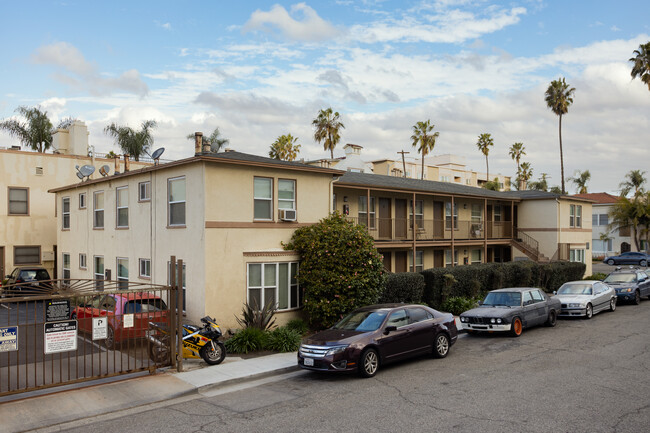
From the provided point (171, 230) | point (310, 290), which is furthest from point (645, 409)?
point (171, 230)

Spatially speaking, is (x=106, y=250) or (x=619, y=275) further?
(x=619, y=275)

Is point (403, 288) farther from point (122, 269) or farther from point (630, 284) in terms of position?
point (630, 284)

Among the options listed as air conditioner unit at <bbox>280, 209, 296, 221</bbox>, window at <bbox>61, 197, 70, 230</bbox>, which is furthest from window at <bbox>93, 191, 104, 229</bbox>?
air conditioner unit at <bbox>280, 209, 296, 221</bbox>

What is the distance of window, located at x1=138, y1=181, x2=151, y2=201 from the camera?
1896cm

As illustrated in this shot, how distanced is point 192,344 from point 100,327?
2536 millimetres

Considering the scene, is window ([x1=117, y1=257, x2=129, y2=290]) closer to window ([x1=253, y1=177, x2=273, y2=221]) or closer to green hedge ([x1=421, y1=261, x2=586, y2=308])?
window ([x1=253, y1=177, x2=273, y2=221])

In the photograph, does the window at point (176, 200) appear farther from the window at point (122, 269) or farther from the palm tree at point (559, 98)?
the palm tree at point (559, 98)

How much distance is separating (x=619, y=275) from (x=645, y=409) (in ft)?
62.1

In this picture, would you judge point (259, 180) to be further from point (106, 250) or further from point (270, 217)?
point (106, 250)

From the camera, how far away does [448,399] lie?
968 centimetres

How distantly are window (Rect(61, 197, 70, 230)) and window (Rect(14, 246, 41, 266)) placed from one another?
456cm

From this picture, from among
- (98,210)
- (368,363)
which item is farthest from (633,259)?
(98,210)

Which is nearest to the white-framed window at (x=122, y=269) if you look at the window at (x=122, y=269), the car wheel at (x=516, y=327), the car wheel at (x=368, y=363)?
the window at (x=122, y=269)

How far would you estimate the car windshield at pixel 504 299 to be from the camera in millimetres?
17184
